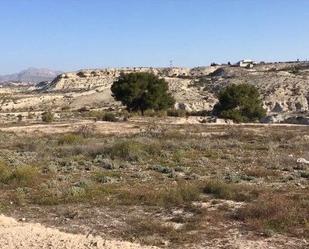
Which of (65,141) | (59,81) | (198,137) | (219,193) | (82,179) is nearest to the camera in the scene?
(219,193)

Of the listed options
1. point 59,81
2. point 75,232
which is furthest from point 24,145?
point 59,81

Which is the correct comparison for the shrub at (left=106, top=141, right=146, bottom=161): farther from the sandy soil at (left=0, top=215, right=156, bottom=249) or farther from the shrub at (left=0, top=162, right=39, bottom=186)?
the sandy soil at (left=0, top=215, right=156, bottom=249)

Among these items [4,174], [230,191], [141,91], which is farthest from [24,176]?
[141,91]

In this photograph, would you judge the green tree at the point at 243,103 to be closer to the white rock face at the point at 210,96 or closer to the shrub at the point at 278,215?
the white rock face at the point at 210,96

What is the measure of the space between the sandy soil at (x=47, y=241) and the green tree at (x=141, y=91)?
49837mm

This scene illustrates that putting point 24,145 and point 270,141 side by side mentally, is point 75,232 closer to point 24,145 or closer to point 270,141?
point 24,145

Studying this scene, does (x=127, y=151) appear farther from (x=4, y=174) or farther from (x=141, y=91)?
(x=141, y=91)

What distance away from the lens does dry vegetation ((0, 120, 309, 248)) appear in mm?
12117

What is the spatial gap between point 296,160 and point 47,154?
11.0 m

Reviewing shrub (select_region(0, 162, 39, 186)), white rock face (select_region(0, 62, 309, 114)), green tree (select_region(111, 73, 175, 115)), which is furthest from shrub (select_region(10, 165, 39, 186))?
white rock face (select_region(0, 62, 309, 114))

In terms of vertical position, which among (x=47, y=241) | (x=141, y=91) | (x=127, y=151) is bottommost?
(x=127, y=151)

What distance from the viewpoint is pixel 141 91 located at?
A: 6100 cm

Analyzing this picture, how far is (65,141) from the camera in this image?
102ft

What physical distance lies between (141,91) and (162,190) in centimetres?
4518
